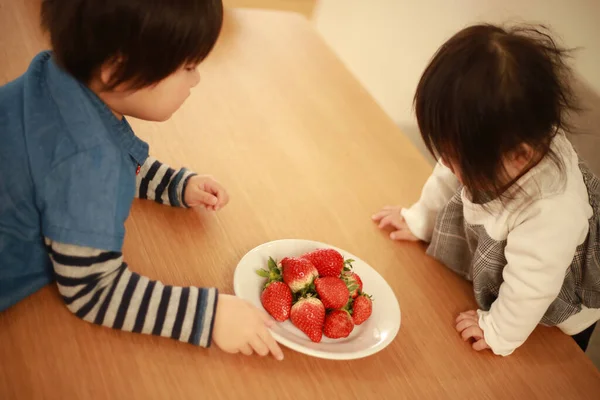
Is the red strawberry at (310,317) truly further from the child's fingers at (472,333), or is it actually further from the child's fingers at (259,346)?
the child's fingers at (472,333)

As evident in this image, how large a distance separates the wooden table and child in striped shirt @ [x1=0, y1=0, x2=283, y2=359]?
0.12 ft

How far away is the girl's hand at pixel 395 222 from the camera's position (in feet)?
3.48

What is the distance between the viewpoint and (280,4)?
237 cm

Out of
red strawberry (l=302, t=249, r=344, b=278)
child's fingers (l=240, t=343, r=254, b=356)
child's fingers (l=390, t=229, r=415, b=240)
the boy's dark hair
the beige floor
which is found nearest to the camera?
the boy's dark hair

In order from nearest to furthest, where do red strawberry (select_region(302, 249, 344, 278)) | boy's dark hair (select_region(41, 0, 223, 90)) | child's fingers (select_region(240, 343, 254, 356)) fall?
1. boy's dark hair (select_region(41, 0, 223, 90))
2. child's fingers (select_region(240, 343, 254, 356))
3. red strawberry (select_region(302, 249, 344, 278))

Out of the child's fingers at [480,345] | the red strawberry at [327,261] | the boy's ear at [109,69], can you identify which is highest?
the boy's ear at [109,69]

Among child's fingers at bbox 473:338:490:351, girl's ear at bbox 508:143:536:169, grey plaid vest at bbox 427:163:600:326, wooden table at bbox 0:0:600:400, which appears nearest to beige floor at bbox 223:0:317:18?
wooden table at bbox 0:0:600:400

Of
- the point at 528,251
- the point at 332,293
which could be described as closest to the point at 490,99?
the point at 528,251

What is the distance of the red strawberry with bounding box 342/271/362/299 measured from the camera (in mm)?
871

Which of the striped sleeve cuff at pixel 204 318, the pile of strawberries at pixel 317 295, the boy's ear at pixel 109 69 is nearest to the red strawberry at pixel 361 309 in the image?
the pile of strawberries at pixel 317 295

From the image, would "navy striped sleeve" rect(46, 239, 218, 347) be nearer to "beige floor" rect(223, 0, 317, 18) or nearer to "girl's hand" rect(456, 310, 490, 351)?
"girl's hand" rect(456, 310, 490, 351)

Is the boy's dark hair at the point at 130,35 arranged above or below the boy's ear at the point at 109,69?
above

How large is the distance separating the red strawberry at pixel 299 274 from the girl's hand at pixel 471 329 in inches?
10.2

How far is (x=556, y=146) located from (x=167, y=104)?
2.00 feet
